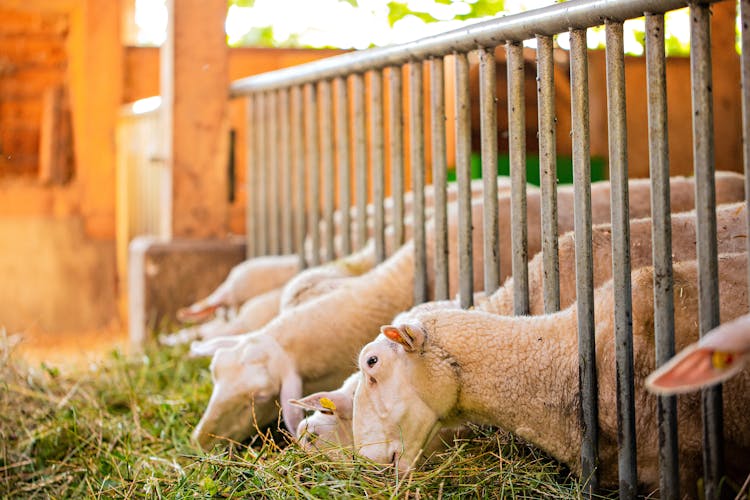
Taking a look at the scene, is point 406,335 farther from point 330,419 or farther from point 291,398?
point 291,398

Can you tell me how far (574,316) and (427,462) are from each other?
61 cm

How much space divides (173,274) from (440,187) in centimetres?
255

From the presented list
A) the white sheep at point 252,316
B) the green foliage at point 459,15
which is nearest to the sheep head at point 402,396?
the white sheep at point 252,316

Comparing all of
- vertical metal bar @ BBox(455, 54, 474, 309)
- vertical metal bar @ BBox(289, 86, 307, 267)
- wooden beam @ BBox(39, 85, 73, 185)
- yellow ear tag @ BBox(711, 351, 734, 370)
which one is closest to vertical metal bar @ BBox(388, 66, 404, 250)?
vertical metal bar @ BBox(455, 54, 474, 309)

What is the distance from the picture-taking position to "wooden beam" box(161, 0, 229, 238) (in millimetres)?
6023

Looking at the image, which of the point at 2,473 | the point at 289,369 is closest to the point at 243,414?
the point at 289,369

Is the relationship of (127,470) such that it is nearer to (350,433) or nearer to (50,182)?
(350,433)

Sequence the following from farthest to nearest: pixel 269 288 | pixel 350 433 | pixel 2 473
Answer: pixel 269 288 → pixel 2 473 → pixel 350 433

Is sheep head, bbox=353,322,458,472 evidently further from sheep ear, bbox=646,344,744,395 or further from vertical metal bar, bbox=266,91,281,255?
vertical metal bar, bbox=266,91,281,255

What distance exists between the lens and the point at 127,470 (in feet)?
10.6

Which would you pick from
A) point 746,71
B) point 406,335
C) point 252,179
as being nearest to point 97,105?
point 252,179

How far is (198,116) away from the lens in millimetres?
6094

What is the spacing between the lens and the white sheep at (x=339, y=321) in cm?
358

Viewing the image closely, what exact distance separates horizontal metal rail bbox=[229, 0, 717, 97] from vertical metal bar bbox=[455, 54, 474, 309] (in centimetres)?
11
